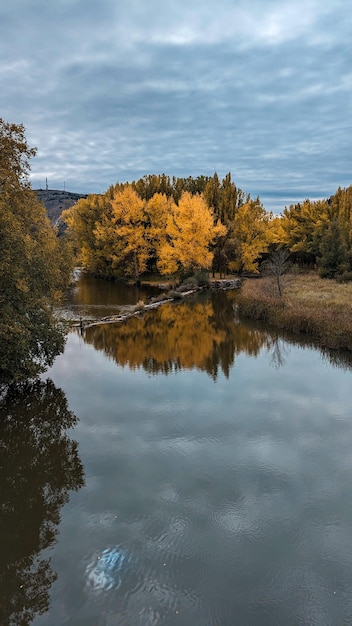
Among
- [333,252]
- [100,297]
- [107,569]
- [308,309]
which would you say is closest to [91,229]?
[100,297]

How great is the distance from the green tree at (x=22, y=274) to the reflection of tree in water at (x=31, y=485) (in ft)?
4.65

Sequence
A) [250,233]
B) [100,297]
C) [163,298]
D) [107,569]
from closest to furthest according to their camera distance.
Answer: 1. [107,569]
2. [163,298]
3. [100,297]
4. [250,233]

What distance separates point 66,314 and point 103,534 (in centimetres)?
2591

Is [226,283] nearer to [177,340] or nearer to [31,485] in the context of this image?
[177,340]

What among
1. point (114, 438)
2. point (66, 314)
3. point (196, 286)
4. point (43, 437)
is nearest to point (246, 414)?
point (114, 438)

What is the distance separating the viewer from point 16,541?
906 cm

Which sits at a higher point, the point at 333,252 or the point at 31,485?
the point at 333,252

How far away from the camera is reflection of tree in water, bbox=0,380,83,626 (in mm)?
7789

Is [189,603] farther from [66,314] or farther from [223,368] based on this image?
[66,314]

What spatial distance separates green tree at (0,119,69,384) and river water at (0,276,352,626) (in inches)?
83.8

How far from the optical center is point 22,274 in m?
15.9

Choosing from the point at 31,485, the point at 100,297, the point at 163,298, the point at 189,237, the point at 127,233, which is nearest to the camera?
the point at 31,485

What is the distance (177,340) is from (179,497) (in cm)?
1624

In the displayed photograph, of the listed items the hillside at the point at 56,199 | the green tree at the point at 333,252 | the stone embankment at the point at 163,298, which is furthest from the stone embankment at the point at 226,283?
the hillside at the point at 56,199
